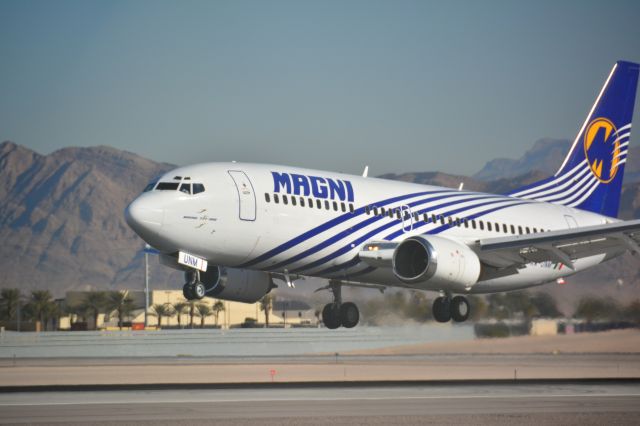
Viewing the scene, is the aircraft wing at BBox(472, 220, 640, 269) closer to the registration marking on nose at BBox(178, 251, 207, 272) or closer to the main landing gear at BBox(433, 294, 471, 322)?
the main landing gear at BBox(433, 294, 471, 322)

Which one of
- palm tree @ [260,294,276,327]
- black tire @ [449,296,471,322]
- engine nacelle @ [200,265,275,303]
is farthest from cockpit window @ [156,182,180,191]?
palm tree @ [260,294,276,327]

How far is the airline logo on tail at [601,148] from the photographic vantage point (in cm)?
5353

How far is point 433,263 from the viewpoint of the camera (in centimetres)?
3988

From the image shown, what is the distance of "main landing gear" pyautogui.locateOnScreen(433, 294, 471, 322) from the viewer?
44.2 m

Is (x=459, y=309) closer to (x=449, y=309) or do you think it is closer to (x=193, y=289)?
(x=449, y=309)

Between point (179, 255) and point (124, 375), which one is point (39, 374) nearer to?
point (124, 375)

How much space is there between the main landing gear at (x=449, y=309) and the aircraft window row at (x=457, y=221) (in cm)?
302

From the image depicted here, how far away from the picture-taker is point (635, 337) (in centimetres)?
5881

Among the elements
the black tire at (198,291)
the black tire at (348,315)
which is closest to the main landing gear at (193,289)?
the black tire at (198,291)

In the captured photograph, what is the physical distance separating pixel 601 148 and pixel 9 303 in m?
108

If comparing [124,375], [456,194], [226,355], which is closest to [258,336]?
[226,355]

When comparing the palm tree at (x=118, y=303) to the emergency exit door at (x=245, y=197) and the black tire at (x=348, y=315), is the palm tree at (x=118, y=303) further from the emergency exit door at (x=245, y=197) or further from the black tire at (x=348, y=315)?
the emergency exit door at (x=245, y=197)

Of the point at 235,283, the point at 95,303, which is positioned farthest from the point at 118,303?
the point at 235,283

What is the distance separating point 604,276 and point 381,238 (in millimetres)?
23857
